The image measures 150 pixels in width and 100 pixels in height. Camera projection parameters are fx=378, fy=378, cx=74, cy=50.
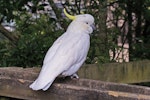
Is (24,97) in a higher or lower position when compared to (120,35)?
higher

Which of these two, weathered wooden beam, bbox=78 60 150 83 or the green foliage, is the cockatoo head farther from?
the green foliage

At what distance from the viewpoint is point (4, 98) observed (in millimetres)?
1656

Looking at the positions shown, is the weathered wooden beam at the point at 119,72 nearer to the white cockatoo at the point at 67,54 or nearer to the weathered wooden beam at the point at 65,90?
the white cockatoo at the point at 67,54

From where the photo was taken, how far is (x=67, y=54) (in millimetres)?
1905

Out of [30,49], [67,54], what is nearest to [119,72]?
[67,54]

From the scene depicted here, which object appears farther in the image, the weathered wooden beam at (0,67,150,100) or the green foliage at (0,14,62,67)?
the green foliage at (0,14,62,67)

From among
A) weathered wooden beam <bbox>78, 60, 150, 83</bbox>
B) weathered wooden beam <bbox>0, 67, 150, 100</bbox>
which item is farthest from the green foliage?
weathered wooden beam <bbox>0, 67, 150, 100</bbox>

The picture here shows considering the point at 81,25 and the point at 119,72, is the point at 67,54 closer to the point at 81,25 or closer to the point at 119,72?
the point at 81,25

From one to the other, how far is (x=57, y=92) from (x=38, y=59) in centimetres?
154

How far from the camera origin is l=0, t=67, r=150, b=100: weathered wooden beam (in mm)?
1357

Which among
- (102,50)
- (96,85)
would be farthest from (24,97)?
(102,50)

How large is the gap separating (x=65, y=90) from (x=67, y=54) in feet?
1.45

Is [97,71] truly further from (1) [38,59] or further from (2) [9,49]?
(2) [9,49]

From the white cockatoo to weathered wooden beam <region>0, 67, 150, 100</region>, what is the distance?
0.04 m
